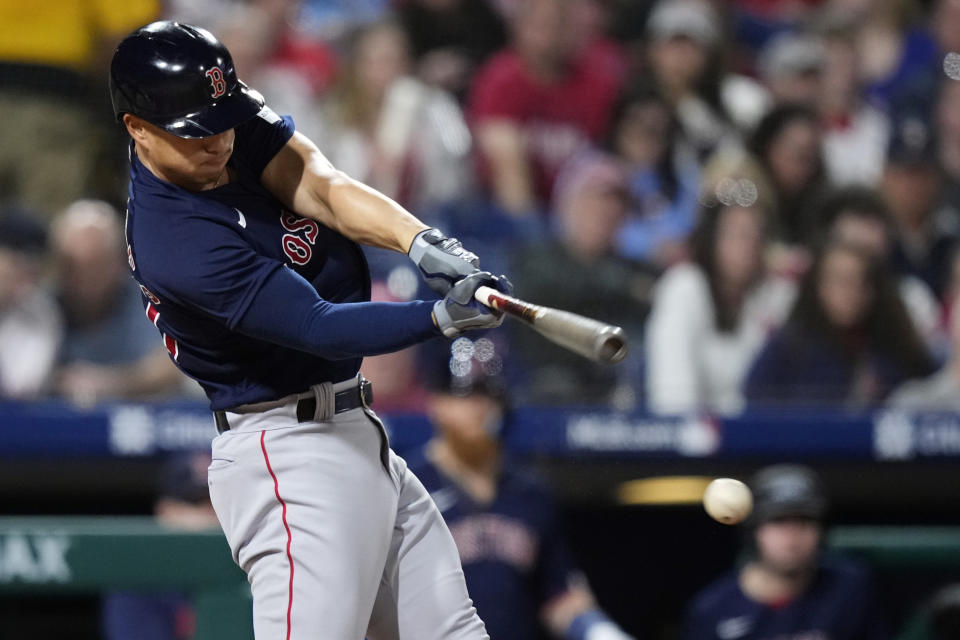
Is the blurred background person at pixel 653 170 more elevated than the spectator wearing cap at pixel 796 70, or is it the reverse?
the spectator wearing cap at pixel 796 70

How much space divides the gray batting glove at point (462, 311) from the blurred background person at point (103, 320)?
9.14 ft

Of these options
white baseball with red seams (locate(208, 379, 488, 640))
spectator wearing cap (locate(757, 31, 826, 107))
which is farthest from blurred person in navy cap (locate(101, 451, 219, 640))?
spectator wearing cap (locate(757, 31, 826, 107))

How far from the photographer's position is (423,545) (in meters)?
2.32

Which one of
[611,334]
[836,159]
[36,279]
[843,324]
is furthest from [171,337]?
[836,159]

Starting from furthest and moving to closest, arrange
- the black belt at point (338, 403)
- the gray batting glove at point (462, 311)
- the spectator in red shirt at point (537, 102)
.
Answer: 1. the spectator in red shirt at point (537, 102)
2. the black belt at point (338, 403)
3. the gray batting glove at point (462, 311)

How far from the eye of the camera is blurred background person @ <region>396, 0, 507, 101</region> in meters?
5.20

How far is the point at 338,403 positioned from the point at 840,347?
2.75 m

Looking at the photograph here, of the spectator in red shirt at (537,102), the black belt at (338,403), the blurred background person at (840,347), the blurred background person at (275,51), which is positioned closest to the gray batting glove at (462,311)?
the black belt at (338,403)

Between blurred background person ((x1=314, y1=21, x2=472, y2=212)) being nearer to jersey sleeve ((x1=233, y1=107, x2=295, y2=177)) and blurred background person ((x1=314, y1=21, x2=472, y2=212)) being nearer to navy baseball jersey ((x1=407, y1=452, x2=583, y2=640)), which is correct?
navy baseball jersey ((x1=407, y1=452, x2=583, y2=640))

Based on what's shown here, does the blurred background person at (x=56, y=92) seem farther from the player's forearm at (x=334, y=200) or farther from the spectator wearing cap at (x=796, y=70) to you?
the player's forearm at (x=334, y=200)

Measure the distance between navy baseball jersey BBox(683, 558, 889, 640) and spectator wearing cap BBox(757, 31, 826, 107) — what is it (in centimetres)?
215

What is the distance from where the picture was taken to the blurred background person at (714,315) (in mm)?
4582

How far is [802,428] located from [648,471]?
53 centimetres

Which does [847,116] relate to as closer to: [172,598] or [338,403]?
[172,598]
